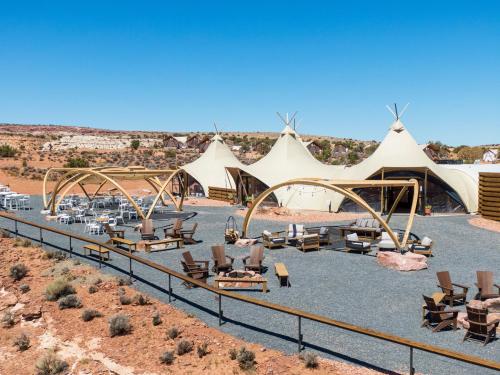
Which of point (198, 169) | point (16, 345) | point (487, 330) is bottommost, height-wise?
point (16, 345)

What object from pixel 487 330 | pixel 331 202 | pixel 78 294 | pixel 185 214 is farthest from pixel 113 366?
pixel 331 202

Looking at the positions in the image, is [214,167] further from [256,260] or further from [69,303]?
[69,303]

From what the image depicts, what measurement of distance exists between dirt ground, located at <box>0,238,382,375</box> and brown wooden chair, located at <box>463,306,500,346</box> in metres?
2.71

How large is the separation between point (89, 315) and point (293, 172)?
75.5ft

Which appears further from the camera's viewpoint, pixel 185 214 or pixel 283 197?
pixel 283 197

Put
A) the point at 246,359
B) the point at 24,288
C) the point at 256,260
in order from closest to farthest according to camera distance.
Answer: the point at 246,359 → the point at 24,288 → the point at 256,260

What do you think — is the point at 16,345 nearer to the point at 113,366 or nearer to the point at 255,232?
the point at 113,366

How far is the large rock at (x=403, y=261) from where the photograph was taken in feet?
45.0

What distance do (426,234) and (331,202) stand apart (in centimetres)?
870

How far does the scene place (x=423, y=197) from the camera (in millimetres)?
25797

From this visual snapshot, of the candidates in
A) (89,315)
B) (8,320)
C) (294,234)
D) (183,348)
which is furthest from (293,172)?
(183,348)

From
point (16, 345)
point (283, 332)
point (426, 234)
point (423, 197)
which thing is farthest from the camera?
point (423, 197)

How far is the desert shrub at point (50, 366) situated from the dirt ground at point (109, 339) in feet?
0.49

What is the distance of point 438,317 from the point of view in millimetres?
9469
